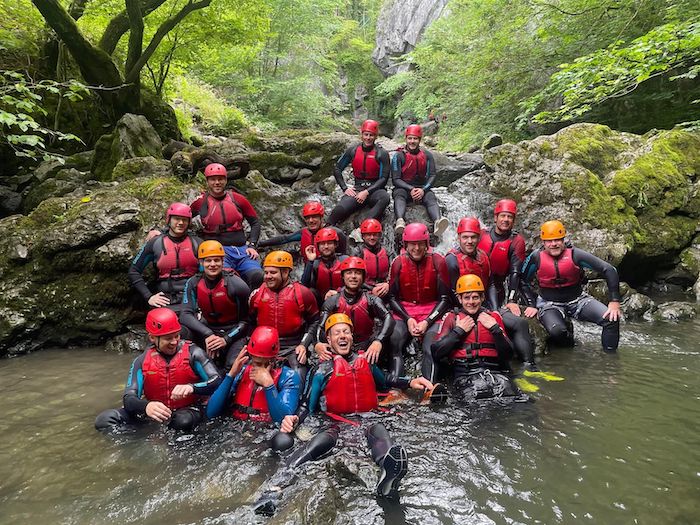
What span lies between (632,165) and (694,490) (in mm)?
8862

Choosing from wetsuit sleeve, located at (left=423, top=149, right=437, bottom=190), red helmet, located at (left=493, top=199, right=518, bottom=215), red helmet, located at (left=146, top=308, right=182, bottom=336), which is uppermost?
wetsuit sleeve, located at (left=423, top=149, right=437, bottom=190)

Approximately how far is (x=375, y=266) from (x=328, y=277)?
0.84 m

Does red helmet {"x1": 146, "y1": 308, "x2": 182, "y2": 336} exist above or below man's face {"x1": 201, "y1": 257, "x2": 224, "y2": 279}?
below

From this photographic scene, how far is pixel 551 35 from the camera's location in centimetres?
1186

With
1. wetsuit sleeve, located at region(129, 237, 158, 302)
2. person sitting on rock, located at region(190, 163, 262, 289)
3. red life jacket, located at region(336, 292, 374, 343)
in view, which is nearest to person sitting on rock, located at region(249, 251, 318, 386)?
red life jacket, located at region(336, 292, 374, 343)

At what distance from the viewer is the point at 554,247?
6.87m

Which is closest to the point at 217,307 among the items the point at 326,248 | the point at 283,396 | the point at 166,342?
the point at 166,342

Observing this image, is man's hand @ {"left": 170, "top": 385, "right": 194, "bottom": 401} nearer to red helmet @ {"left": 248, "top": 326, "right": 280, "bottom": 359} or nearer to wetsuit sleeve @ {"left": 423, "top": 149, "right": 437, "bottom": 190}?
red helmet @ {"left": 248, "top": 326, "right": 280, "bottom": 359}

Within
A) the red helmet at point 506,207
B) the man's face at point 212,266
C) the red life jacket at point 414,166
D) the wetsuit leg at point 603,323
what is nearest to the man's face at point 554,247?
the red helmet at point 506,207

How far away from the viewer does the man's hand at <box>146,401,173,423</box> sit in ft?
14.7

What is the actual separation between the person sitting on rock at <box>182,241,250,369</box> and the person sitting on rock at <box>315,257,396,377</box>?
117 centimetres

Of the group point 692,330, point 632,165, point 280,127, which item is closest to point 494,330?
point 692,330

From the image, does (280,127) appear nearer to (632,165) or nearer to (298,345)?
(632,165)

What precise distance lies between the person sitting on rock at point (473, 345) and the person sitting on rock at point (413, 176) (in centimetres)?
381
